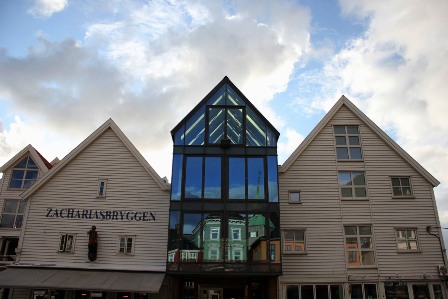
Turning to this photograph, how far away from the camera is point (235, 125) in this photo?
20312 millimetres

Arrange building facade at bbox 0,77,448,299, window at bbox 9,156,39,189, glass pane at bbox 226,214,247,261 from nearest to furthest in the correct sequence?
glass pane at bbox 226,214,247,261
building facade at bbox 0,77,448,299
window at bbox 9,156,39,189

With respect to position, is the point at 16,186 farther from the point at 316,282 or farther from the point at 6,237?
the point at 316,282

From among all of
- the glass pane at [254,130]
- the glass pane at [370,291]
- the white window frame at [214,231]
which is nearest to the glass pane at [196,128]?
the glass pane at [254,130]

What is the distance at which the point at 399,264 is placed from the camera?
65.6ft

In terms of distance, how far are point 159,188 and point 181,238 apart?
3.98m

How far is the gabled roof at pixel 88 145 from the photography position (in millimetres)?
21188

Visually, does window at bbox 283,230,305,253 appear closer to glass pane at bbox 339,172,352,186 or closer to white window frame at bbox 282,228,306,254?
white window frame at bbox 282,228,306,254

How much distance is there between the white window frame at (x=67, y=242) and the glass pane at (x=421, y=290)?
17.8 m

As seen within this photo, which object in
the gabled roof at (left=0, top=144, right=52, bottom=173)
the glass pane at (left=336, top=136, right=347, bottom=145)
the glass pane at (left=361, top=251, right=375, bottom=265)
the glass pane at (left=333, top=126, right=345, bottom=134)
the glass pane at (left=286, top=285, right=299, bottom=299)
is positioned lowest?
the glass pane at (left=286, top=285, right=299, bottom=299)

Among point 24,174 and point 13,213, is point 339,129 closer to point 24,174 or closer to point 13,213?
point 24,174

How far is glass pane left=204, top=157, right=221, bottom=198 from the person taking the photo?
19047mm

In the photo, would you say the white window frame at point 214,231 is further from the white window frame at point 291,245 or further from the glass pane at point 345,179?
the glass pane at point 345,179

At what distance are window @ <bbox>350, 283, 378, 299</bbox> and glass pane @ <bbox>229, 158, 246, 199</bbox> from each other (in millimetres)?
7506

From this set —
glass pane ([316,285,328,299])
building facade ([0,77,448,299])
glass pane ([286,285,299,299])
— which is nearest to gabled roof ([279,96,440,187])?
building facade ([0,77,448,299])
